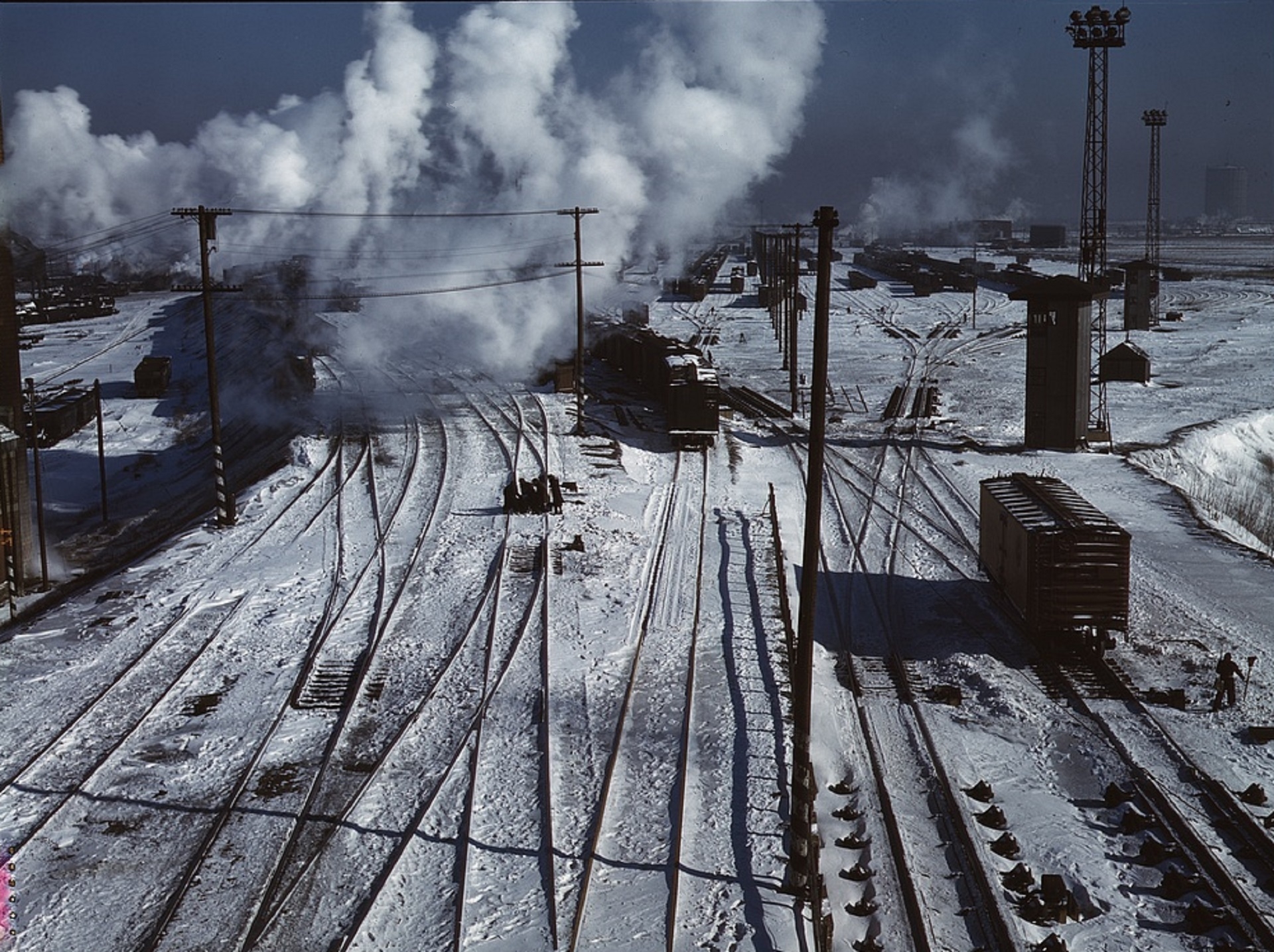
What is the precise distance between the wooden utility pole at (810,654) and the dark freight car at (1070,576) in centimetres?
670

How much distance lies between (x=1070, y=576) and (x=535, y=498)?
1282 cm

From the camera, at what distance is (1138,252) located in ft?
534

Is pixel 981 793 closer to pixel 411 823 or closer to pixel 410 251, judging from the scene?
pixel 411 823

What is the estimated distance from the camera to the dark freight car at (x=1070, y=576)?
62.3 ft

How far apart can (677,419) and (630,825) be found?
2307cm

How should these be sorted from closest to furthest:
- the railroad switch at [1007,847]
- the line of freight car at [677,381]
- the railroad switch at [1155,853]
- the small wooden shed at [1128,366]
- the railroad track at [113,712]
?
the railroad switch at [1155,853] → the railroad switch at [1007,847] → the railroad track at [113,712] → the line of freight car at [677,381] → the small wooden shed at [1128,366]

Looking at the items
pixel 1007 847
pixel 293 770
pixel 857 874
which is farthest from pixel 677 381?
pixel 857 874

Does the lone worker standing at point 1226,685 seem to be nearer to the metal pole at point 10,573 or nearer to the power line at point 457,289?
the metal pole at point 10,573

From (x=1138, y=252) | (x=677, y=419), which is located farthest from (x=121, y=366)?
(x=1138, y=252)

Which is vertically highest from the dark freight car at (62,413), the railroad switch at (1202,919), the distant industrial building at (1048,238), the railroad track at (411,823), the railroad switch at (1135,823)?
the distant industrial building at (1048,238)

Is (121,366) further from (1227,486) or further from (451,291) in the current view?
(1227,486)

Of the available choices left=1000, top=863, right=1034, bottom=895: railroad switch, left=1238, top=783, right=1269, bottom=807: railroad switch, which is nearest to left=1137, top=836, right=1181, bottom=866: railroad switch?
left=1000, top=863, right=1034, bottom=895: railroad switch

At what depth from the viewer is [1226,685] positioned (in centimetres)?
1739

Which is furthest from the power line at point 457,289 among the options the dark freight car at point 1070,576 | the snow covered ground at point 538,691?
the dark freight car at point 1070,576
